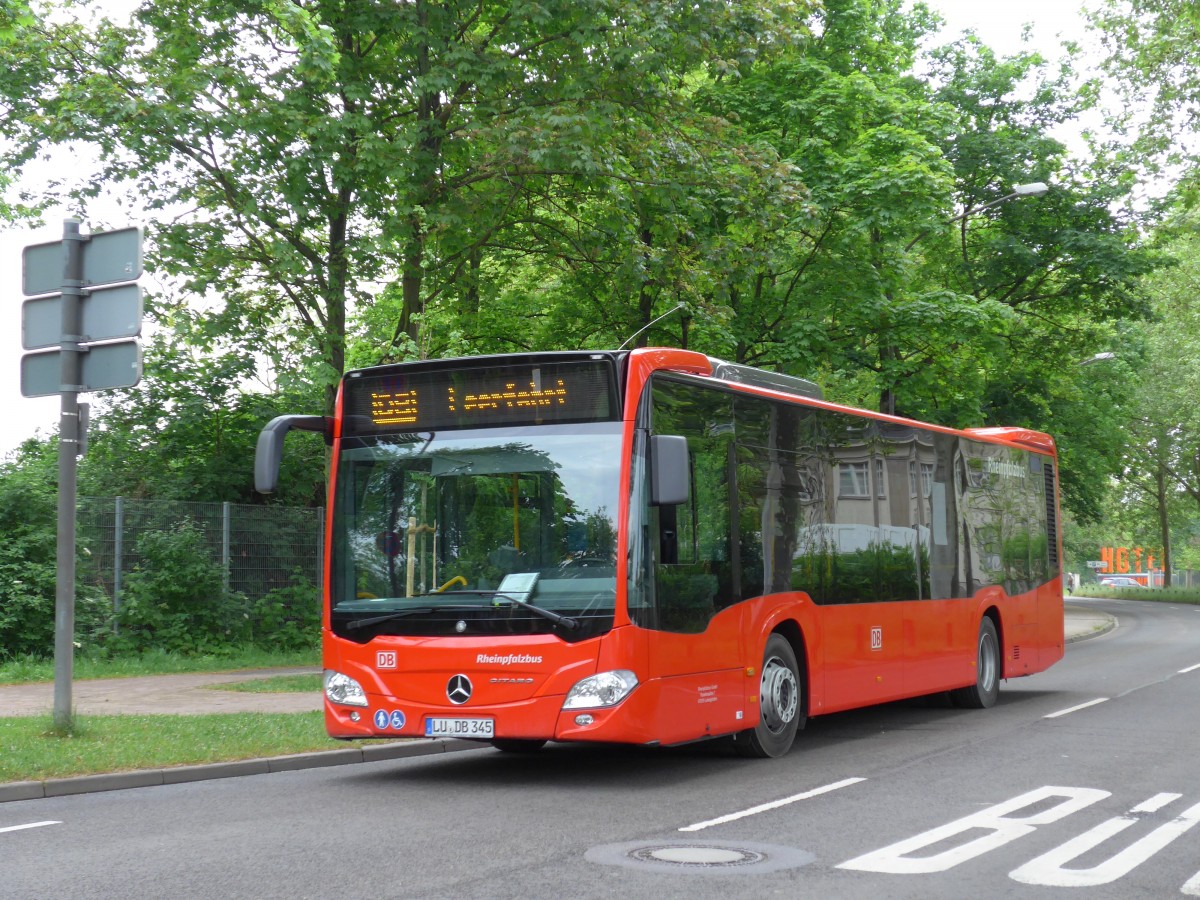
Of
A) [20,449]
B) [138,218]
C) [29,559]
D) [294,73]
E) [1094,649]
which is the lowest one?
[1094,649]

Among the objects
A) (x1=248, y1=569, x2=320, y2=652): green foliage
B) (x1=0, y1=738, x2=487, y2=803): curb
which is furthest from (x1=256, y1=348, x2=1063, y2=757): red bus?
(x1=248, y1=569, x2=320, y2=652): green foliage

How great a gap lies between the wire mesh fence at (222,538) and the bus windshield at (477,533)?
1118 cm

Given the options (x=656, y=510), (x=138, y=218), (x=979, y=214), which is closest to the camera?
(x=656, y=510)

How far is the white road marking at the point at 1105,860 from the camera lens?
21.7ft

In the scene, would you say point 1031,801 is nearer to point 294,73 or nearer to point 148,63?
point 294,73

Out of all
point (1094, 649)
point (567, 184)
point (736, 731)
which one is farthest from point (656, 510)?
point (1094, 649)

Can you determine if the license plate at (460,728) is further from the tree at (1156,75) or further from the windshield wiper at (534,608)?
the tree at (1156,75)

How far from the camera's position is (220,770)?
10523 mm

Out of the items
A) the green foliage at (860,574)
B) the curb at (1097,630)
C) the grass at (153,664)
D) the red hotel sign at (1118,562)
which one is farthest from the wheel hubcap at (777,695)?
the red hotel sign at (1118,562)

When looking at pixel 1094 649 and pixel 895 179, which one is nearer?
pixel 895 179

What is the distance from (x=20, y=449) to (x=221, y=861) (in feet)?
56.8

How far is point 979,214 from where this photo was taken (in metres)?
33.9

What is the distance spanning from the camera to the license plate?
959 cm

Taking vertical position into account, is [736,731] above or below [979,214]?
below
